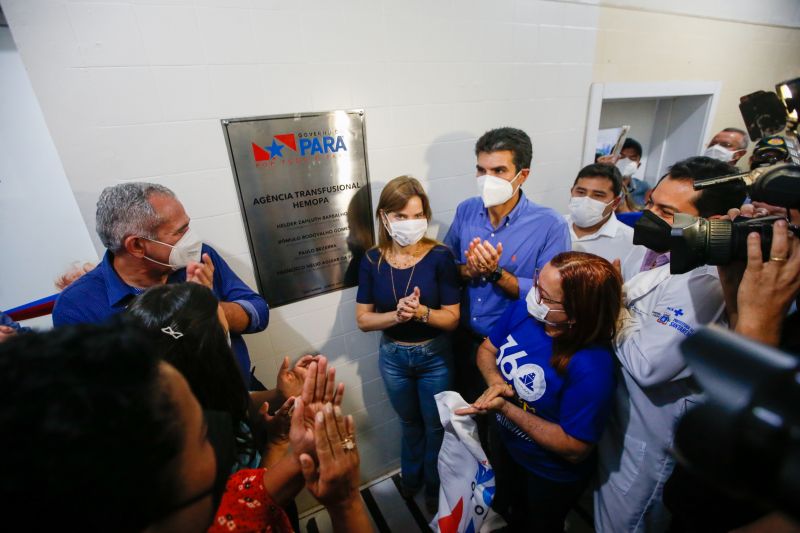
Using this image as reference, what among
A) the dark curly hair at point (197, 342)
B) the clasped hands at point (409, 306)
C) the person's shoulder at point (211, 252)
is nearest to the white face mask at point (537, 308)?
the clasped hands at point (409, 306)

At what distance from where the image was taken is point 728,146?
342cm

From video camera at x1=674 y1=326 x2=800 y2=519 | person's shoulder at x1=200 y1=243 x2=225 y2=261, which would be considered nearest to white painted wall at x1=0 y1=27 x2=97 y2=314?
person's shoulder at x1=200 y1=243 x2=225 y2=261

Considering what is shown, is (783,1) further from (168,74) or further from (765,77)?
(168,74)

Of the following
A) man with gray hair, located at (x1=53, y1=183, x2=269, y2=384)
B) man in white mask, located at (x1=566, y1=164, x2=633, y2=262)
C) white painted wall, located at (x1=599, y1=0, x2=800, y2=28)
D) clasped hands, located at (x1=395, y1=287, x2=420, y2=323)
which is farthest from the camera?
white painted wall, located at (x1=599, y1=0, x2=800, y2=28)

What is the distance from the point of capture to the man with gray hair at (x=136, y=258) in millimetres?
1368

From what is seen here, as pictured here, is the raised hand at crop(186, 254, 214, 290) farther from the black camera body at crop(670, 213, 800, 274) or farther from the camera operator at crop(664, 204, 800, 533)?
the camera operator at crop(664, 204, 800, 533)

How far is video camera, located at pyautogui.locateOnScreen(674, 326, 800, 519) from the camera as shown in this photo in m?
0.35

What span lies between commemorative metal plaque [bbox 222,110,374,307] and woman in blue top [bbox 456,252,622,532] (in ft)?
3.53

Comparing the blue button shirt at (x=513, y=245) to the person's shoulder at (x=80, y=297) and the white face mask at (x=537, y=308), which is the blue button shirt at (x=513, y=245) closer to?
the white face mask at (x=537, y=308)

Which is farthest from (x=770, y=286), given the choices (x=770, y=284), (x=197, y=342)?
(x=197, y=342)

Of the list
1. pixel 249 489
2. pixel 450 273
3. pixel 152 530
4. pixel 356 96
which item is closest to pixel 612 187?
pixel 450 273

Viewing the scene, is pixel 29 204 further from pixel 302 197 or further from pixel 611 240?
pixel 611 240

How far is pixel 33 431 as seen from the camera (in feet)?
1.38

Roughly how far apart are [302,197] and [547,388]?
1.56 metres
